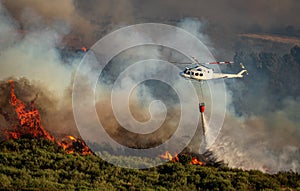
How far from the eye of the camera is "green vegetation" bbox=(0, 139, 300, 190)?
4250 cm

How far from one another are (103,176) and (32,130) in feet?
67.0

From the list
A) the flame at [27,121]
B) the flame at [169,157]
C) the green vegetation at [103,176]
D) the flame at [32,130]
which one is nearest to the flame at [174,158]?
the flame at [169,157]

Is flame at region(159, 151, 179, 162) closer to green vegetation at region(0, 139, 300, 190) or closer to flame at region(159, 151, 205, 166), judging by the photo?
flame at region(159, 151, 205, 166)

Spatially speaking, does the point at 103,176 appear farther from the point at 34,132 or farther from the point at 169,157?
the point at 34,132

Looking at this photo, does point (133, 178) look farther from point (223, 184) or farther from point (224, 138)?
point (224, 138)

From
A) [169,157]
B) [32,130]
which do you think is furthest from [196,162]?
[32,130]

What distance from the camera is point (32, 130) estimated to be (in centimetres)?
6275

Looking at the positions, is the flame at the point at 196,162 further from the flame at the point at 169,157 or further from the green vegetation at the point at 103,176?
the green vegetation at the point at 103,176

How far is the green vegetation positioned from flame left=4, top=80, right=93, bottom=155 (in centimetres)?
549

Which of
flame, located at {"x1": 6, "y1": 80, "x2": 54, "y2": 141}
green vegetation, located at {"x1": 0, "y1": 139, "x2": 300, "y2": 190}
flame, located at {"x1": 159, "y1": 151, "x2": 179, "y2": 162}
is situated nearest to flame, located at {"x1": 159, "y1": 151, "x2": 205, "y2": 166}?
flame, located at {"x1": 159, "y1": 151, "x2": 179, "y2": 162}

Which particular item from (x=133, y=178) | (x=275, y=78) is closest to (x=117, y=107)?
(x=133, y=178)

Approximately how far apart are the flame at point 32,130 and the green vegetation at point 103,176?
5.49 metres

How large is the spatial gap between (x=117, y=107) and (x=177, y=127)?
1137 centimetres

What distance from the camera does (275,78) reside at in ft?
501
